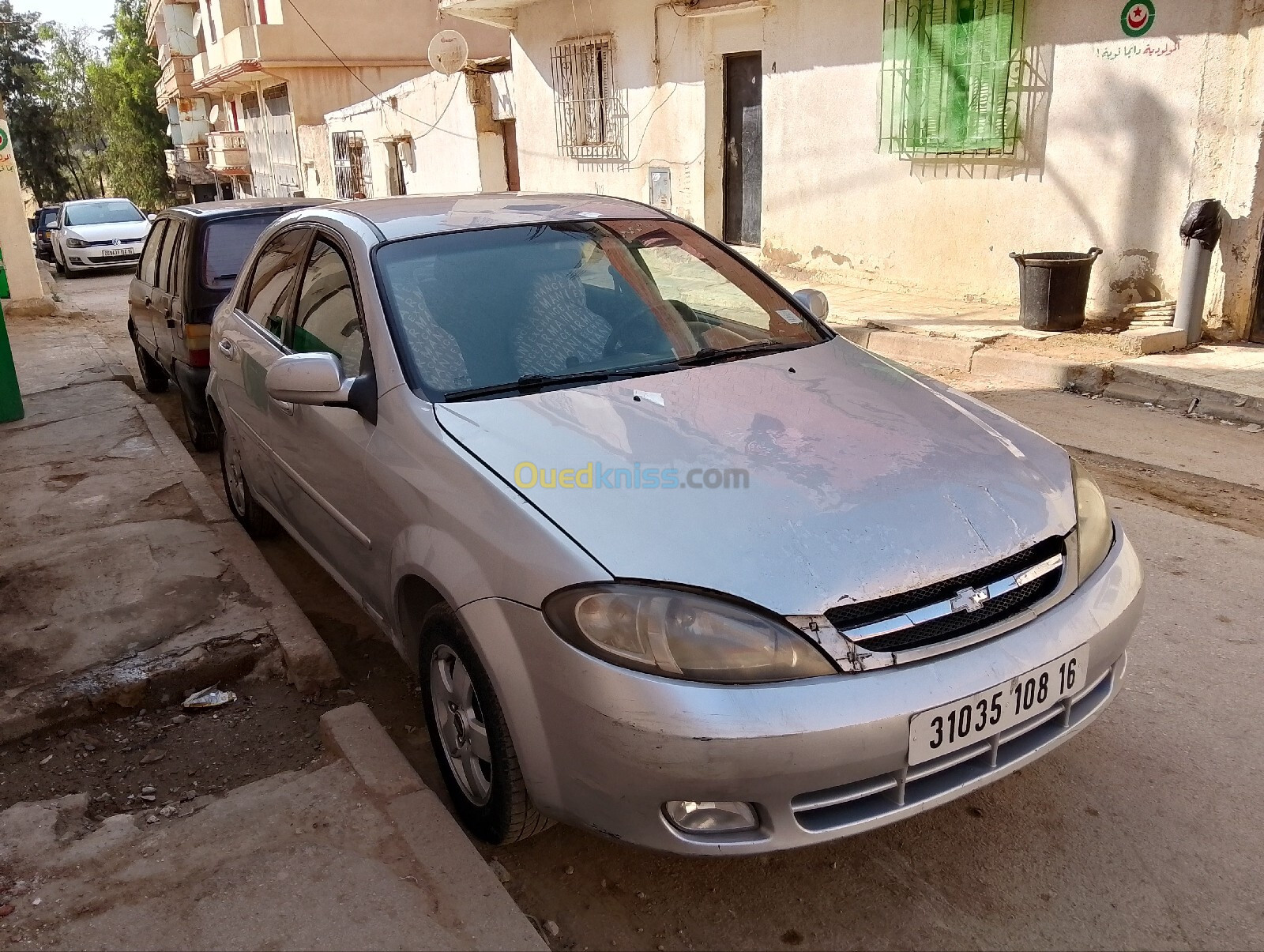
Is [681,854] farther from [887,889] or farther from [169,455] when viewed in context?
[169,455]

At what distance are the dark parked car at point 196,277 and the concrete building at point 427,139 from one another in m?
10.8

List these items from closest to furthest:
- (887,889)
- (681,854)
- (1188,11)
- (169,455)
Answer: (681,854), (887,889), (169,455), (1188,11)

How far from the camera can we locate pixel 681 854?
6.70ft

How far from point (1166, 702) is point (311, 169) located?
27.4 meters

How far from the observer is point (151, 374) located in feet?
27.1

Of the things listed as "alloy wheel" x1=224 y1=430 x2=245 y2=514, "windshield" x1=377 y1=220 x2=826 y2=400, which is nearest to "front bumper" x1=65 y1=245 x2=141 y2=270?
"alloy wheel" x1=224 y1=430 x2=245 y2=514

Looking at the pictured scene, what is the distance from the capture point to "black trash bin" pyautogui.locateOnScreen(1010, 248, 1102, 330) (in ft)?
25.3

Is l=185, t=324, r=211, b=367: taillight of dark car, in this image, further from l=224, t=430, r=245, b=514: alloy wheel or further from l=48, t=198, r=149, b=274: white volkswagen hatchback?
l=48, t=198, r=149, b=274: white volkswagen hatchback

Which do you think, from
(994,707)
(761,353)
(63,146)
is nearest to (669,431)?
(761,353)

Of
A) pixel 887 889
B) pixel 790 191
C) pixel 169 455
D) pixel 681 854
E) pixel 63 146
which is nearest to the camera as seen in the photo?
pixel 681 854

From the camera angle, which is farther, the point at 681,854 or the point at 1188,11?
the point at 1188,11

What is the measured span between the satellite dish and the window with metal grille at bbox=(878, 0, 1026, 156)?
9672 mm

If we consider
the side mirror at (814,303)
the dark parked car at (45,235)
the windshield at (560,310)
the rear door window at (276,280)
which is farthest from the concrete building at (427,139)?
the windshield at (560,310)

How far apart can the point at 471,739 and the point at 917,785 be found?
43.2 inches
